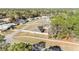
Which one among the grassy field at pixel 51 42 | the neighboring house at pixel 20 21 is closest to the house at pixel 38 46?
the grassy field at pixel 51 42

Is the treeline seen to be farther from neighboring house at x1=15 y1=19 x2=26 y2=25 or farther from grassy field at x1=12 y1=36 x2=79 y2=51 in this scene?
neighboring house at x1=15 y1=19 x2=26 y2=25

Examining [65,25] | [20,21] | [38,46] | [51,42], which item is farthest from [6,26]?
[65,25]

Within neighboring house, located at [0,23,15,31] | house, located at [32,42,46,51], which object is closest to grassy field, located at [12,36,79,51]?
house, located at [32,42,46,51]

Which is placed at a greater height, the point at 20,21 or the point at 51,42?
the point at 20,21

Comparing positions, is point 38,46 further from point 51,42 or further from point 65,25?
point 65,25

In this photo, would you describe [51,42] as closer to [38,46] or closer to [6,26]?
[38,46]

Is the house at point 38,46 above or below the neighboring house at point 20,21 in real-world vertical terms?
below

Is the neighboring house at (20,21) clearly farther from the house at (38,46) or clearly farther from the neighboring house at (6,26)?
the house at (38,46)

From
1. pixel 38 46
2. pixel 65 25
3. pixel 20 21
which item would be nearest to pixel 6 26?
pixel 20 21

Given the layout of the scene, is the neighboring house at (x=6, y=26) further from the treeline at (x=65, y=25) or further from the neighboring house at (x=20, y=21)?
the treeline at (x=65, y=25)
